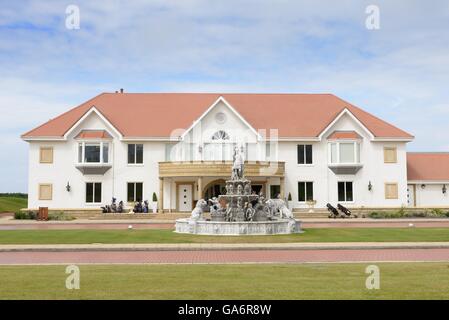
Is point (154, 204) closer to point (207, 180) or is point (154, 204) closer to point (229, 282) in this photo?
point (207, 180)

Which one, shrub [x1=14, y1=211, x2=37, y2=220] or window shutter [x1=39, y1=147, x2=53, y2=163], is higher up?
window shutter [x1=39, y1=147, x2=53, y2=163]

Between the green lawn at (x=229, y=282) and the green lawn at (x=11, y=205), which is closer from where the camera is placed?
the green lawn at (x=229, y=282)

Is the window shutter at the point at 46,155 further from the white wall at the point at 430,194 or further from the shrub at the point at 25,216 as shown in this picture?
the white wall at the point at 430,194

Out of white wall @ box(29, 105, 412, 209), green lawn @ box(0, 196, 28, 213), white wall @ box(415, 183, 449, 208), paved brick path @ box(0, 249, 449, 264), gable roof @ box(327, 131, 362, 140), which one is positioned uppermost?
gable roof @ box(327, 131, 362, 140)

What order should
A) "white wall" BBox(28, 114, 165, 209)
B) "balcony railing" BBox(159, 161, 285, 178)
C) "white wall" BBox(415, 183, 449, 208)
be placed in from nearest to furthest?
"balcony railing" BBox(159, 161, 285, 178) < "white wall" BBox(28, 114, 165, 209) < "white wall" BBox(415, 183, 449, 208)

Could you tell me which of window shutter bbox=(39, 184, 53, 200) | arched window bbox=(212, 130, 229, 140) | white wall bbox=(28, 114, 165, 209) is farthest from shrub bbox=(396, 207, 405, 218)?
window shutter bbox=(39, 184, 53, 200)

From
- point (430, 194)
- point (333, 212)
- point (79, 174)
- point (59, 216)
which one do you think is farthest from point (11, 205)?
point (430, 194)

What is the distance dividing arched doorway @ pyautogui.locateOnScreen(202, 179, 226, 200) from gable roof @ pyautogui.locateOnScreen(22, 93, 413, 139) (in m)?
5.67

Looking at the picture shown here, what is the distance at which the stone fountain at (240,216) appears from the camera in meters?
27.7

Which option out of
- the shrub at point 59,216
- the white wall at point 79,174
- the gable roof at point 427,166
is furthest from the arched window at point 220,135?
the gable roof at point 427,166

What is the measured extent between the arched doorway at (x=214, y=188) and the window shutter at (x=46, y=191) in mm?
13036

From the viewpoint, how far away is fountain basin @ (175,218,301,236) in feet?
90.5

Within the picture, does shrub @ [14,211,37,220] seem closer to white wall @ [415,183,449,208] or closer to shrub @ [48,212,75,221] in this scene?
shrub @ [48,212,75,221]
